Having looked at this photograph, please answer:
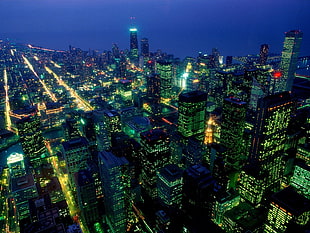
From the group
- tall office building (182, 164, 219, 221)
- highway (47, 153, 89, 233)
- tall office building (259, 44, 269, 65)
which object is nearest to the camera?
tall office building (182, 164, 219, 221)

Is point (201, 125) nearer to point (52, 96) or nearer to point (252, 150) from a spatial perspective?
point (252, 150)

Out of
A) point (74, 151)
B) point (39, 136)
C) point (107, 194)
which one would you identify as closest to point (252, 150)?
point (107, 194)

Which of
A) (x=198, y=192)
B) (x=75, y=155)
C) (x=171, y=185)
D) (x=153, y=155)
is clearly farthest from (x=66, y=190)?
(x=198, y=192)

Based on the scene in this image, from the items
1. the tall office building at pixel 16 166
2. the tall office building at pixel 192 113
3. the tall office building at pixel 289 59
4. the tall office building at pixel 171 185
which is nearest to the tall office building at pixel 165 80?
the tall office building at pixel 192 113

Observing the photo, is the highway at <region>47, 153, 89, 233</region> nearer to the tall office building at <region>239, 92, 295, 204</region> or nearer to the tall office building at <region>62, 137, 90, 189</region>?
the tall office building at <region>62, 137, 90, 189</region>

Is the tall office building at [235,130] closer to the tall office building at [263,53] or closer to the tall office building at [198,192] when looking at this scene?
the tall office building at [198,192]

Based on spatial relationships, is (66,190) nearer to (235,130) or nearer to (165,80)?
(235,130)

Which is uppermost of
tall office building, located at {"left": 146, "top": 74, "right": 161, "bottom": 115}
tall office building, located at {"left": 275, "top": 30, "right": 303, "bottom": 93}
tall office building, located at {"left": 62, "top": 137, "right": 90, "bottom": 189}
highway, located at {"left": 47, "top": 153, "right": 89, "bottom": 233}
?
tall office building, located at {"left": 275, "top": 30, "right": 303, "bottom": 93}

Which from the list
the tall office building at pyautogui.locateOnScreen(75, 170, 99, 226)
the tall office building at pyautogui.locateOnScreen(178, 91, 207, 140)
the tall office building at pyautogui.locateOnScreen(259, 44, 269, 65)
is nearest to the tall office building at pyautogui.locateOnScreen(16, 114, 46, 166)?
the tall office building at pyautogui.locateOnScreen(75, 170, 99, 226)
